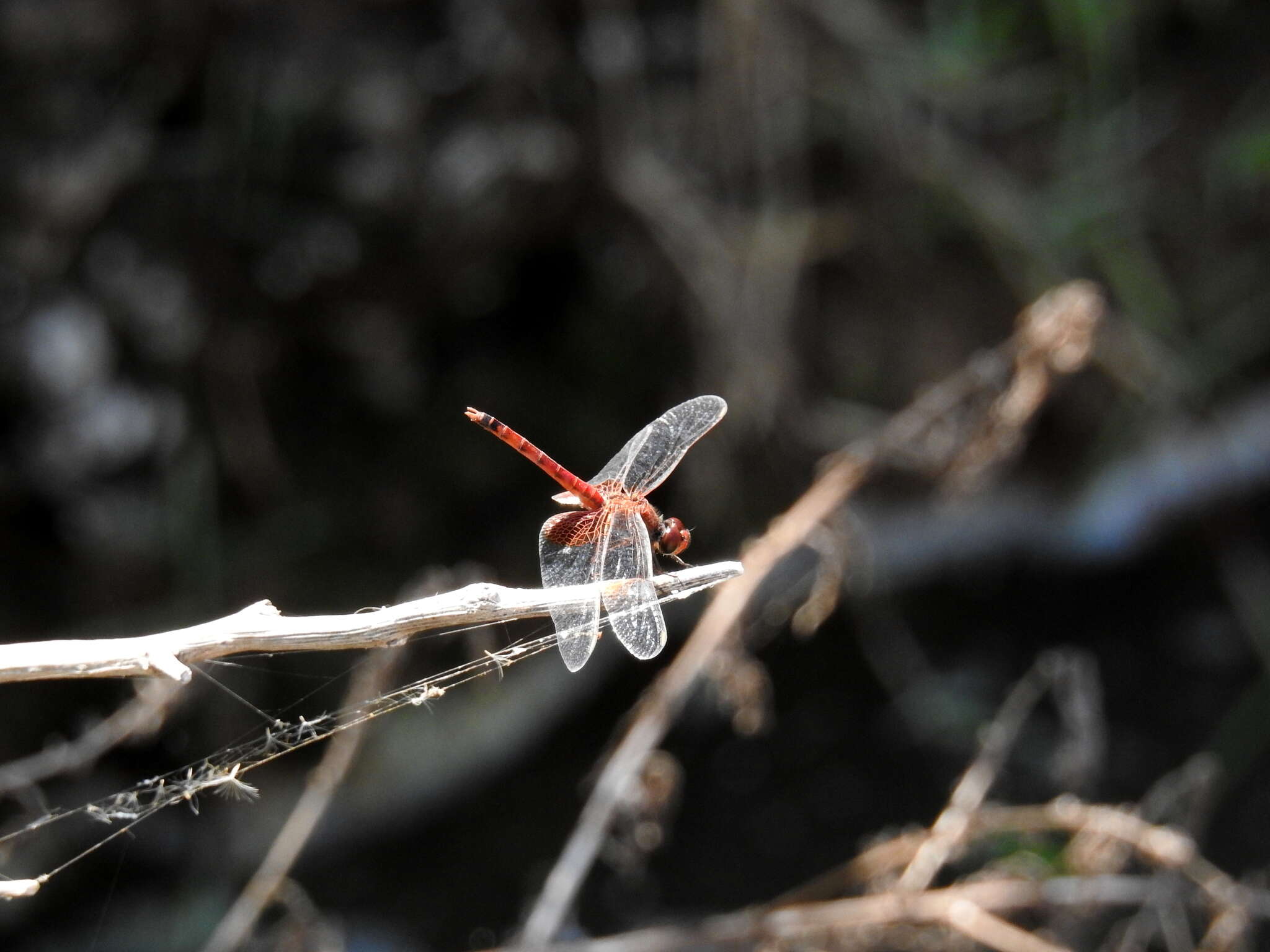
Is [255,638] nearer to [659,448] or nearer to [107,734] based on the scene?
[107,734]

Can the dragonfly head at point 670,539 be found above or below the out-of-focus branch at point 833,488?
above

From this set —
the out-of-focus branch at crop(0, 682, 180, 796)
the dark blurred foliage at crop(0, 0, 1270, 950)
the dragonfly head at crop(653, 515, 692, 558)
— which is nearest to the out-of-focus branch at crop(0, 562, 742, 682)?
the out-of-focus branch at crop(0, 682, 180, 796)

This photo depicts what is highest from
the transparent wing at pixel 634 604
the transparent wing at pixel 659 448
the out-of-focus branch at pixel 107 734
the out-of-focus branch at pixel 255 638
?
the transparent wing at pixel 659 448

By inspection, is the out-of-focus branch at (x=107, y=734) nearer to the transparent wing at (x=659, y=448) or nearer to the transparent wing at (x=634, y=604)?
the transparent wing at (x=634, y=604)

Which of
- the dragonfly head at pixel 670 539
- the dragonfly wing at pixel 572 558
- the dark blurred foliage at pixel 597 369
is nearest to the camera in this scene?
the dragonfly wing at pixel 572 558

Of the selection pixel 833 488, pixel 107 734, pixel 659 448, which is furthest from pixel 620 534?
pixel 107 734

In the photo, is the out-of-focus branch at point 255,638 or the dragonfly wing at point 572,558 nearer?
the out-of-focus branch at point 255,638

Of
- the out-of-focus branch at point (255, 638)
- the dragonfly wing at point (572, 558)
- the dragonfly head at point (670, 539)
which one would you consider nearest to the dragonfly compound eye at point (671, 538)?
the dragonfly head at point (670, 539)
